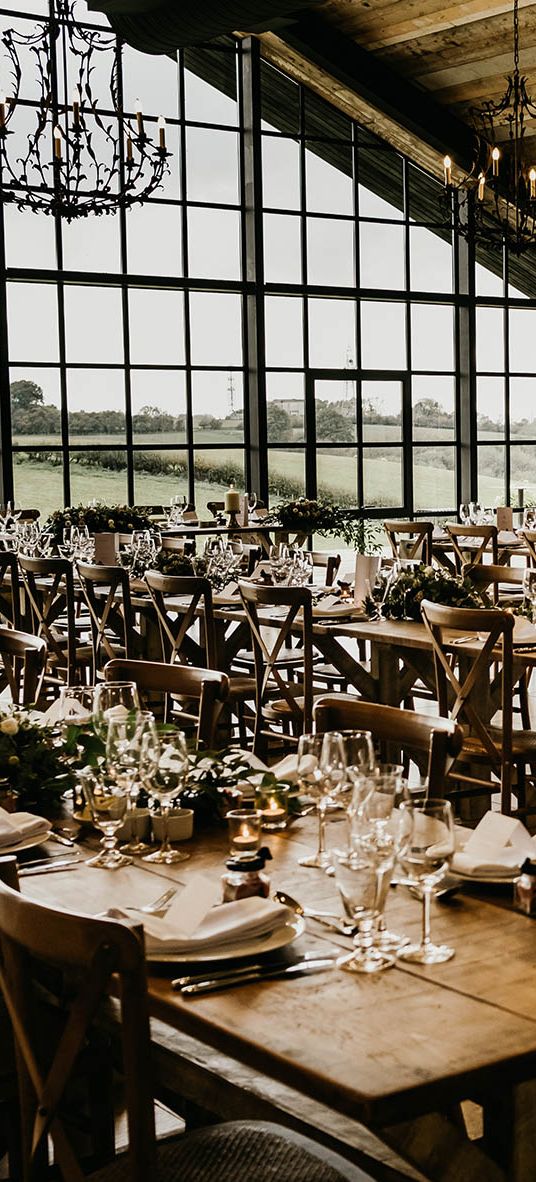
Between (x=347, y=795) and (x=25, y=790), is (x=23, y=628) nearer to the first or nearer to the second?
(x=25, y=790)

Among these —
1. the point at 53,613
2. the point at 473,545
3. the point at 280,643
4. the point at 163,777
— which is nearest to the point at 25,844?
the point at 163,777

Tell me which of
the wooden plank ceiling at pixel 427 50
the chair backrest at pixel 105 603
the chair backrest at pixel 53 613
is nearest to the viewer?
the chair backrest at pixel 105 603

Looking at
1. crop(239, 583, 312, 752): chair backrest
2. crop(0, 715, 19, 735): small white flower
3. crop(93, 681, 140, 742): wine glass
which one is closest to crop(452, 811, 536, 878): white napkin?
crop(93, 681, 140, 742): wine glass

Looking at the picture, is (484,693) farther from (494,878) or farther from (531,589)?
(494,878)

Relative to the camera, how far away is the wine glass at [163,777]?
2.48m

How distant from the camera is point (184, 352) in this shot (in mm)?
12664

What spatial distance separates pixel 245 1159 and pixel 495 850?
69 centimetres

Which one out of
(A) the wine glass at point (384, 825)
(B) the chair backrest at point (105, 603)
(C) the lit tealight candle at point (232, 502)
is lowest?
(B) the chair backrest at point (105, 603)

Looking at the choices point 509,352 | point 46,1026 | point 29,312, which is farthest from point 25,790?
point 509,352

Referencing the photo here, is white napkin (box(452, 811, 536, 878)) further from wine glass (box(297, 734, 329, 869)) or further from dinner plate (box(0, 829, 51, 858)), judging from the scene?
dinner plate (box(0, 829, 51, 858))

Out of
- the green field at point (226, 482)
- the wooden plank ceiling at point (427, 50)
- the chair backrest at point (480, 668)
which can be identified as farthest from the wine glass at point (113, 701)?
the wooden plank ceiling at point (427, 50)

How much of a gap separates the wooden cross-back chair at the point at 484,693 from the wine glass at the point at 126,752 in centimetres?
207

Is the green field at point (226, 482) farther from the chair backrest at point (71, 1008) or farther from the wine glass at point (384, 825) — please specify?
the chair backrest at point (71, 1008)

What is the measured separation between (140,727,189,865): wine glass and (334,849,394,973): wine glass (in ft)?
1.88
